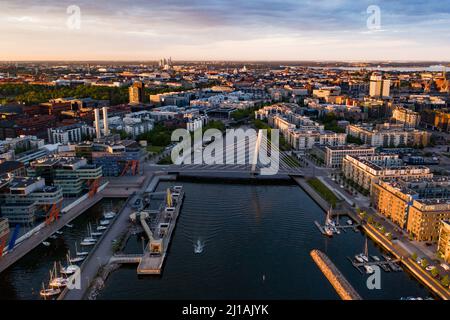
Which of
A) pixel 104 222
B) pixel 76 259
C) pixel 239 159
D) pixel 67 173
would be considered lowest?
pixel 76 259

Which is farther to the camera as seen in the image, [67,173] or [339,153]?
[339,153]

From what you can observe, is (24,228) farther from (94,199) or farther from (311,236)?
(311,236)

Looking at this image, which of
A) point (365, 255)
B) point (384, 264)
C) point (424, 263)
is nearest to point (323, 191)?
point (365, 255)

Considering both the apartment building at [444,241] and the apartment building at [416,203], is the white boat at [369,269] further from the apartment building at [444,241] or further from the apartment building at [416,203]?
the apartment building at [416,203]

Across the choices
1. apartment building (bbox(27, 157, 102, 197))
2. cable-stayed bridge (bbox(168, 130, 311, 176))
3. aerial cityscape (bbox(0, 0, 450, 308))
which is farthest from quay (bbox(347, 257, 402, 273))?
apartment building (bbox(27, 157, 102, 197))
